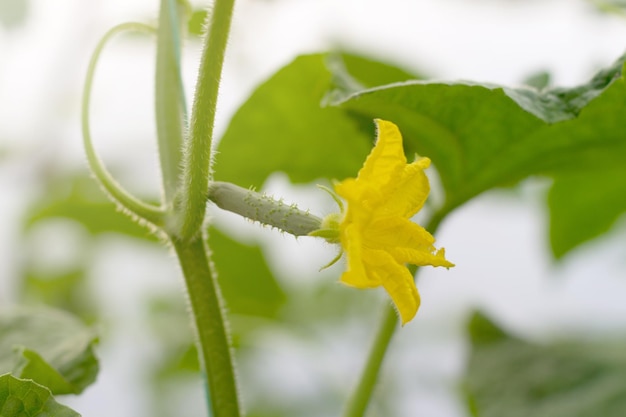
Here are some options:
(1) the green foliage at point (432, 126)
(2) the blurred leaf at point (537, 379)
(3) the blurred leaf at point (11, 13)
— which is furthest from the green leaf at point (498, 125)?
(3) the blurred leaf at point (11, 13)

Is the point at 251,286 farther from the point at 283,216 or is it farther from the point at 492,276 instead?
the point at 492,276

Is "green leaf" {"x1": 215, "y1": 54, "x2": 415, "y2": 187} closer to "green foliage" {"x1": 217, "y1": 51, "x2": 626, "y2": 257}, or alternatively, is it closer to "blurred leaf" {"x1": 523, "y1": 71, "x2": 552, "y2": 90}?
"green foliage" {"x1": 217, "y1": 51, "x2": 626, "y2": 257}

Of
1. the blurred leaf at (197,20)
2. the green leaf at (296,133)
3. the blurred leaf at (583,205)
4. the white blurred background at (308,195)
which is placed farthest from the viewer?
the white blurred background at (308,195)

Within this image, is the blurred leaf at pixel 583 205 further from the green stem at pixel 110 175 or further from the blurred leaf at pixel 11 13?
the blurred leaf at pixel 11 13

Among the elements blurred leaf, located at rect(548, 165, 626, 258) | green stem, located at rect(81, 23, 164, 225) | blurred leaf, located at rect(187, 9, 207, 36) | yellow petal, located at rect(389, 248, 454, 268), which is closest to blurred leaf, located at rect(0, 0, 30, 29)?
blurred leaf, located at rect(187, 9, 207, 36)

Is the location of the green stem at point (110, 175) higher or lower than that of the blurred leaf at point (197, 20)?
higher

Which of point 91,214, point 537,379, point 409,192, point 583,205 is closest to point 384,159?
point 409,192
